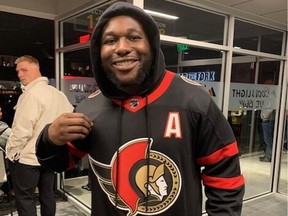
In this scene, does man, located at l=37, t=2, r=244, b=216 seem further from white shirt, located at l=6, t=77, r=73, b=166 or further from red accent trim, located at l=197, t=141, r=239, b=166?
white shirt, located at l=6, t=77, r=73, b=166

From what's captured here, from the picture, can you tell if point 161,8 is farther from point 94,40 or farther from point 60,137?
Result: point 60,137

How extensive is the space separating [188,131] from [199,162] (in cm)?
11

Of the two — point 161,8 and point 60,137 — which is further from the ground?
point 161,8

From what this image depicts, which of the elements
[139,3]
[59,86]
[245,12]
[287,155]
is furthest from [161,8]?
[287,155]

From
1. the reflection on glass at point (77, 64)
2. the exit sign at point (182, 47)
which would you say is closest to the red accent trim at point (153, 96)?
the exit sign at point (182, 47)

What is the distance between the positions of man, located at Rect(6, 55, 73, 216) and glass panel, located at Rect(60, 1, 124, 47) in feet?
2.44

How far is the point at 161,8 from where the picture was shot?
8.55ft

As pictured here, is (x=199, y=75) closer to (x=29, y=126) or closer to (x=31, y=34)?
(x=29, y=126)

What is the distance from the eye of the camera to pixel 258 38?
A: 140 inches

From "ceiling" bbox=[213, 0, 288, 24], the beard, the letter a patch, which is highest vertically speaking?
"ceiling" bbox=[213, 0, 288, 24]

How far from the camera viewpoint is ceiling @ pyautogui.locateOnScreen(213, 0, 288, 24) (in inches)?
106

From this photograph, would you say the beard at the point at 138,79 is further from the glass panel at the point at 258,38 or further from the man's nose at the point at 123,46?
the glass panel at the point at 258,38

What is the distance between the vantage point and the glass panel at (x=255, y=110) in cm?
316

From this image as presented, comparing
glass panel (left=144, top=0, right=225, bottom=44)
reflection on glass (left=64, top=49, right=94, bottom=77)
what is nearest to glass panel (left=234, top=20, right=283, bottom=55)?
glass panel (left=144, top=0, right=225, bottom=44)
